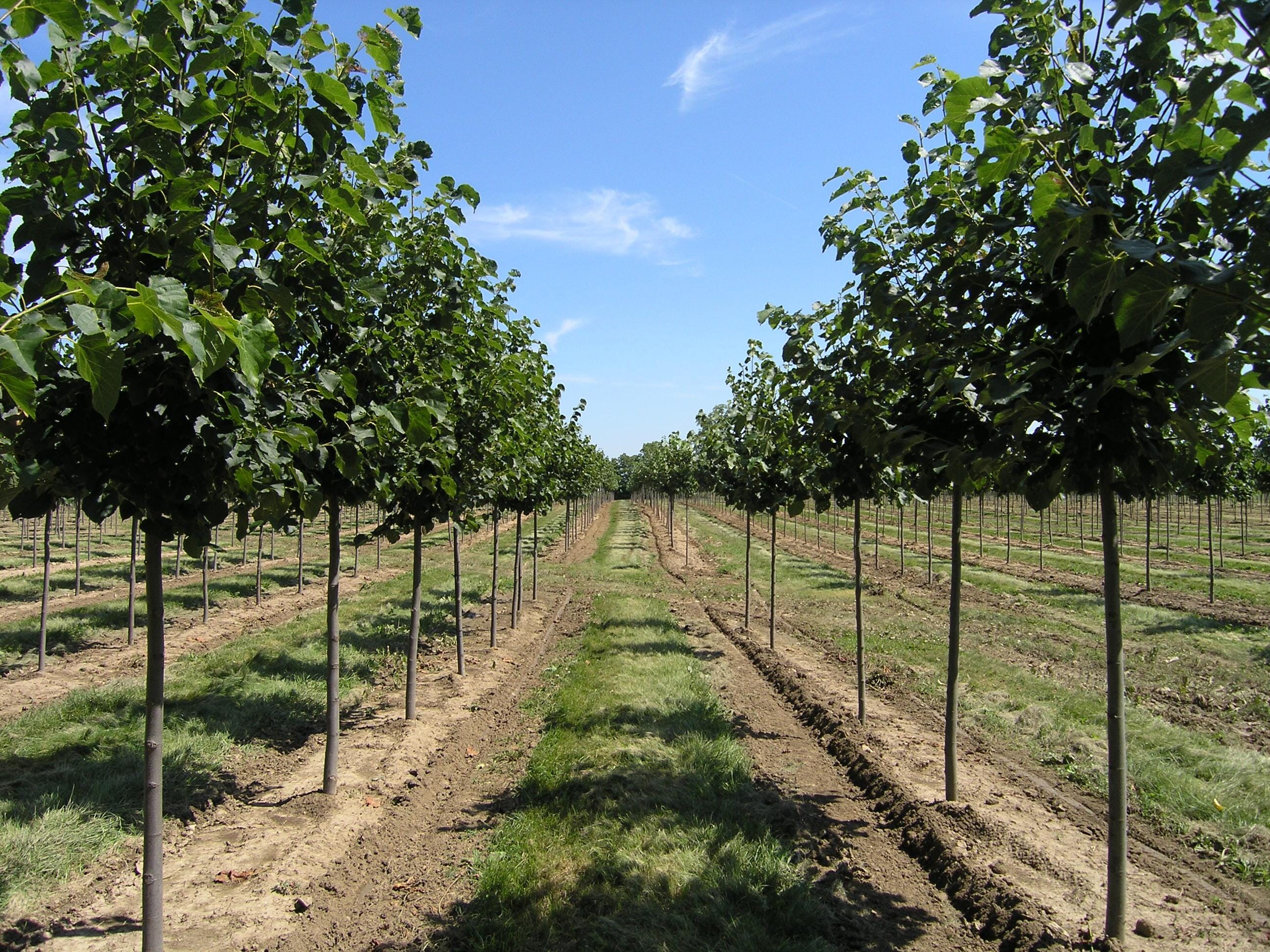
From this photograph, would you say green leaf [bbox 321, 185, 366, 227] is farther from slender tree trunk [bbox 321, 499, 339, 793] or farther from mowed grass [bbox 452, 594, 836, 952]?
mowed grass [bbox 452, 594, 836, 952]

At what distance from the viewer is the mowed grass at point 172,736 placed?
552cm

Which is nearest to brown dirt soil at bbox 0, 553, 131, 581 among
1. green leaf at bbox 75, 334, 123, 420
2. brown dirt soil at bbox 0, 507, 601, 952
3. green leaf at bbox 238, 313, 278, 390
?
brown dirt soil at bbox 0, 507, 601, 952

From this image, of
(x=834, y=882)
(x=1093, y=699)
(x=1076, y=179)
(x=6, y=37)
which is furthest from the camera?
(x=1093, y=699)

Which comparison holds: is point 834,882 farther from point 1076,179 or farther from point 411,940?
point 1076,179

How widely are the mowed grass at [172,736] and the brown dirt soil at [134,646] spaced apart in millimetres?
650

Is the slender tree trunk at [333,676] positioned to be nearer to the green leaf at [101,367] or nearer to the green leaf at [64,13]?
the green leaf at [101,367]

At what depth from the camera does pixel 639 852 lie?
18.7ft

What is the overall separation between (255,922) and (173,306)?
4492mm

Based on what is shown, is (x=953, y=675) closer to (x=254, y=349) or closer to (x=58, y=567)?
(x=254, y=349)

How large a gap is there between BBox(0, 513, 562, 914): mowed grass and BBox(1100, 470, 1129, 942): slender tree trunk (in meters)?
6.65

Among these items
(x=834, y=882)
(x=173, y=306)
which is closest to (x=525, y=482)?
(x=834, y=882)

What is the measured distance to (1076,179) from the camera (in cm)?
327

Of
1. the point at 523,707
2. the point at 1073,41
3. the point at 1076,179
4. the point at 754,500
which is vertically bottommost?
the point at 523,707

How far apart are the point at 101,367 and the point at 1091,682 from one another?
42.6 feet
